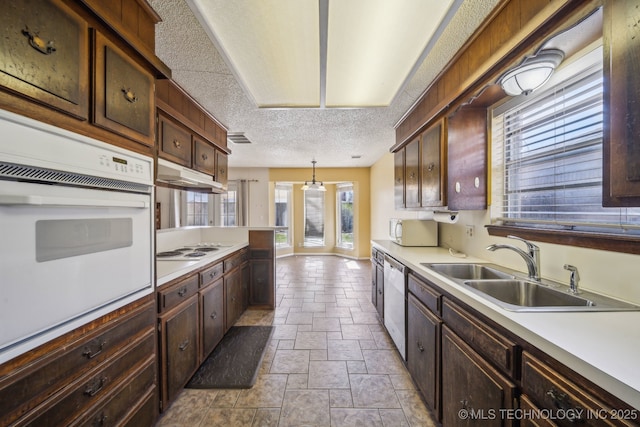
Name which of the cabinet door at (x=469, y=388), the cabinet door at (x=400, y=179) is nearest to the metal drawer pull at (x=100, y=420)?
the cabinet door at (x=469, y=388)

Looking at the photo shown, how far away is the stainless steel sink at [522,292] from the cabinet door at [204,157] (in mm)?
2641

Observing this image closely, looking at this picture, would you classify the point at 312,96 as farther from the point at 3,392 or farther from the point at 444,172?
the point at 3,392

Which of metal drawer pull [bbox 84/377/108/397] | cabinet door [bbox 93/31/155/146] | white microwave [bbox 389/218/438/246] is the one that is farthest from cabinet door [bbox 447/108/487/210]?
metal drawer pull [bbox 84/377/108/397]

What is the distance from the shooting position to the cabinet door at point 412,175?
8.45ft

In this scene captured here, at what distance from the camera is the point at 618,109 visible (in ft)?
2.65

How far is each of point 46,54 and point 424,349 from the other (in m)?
2.37

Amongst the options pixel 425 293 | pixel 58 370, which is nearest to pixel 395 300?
pixel 425 293

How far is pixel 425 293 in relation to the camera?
1660 millimetres

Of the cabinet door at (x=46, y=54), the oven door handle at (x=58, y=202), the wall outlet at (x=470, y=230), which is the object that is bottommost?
the wall outlet at (x=470, y=230)

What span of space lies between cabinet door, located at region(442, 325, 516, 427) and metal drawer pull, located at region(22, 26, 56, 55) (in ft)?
6.71

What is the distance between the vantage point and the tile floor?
5.33ft

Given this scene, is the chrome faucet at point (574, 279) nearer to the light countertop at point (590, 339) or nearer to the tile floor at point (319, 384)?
the light countertop at point (590, 339)

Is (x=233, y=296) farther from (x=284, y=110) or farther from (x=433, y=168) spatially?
(x=433, y=168)

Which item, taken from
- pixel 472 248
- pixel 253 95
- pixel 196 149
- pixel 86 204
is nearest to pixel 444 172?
pixel 472 248
